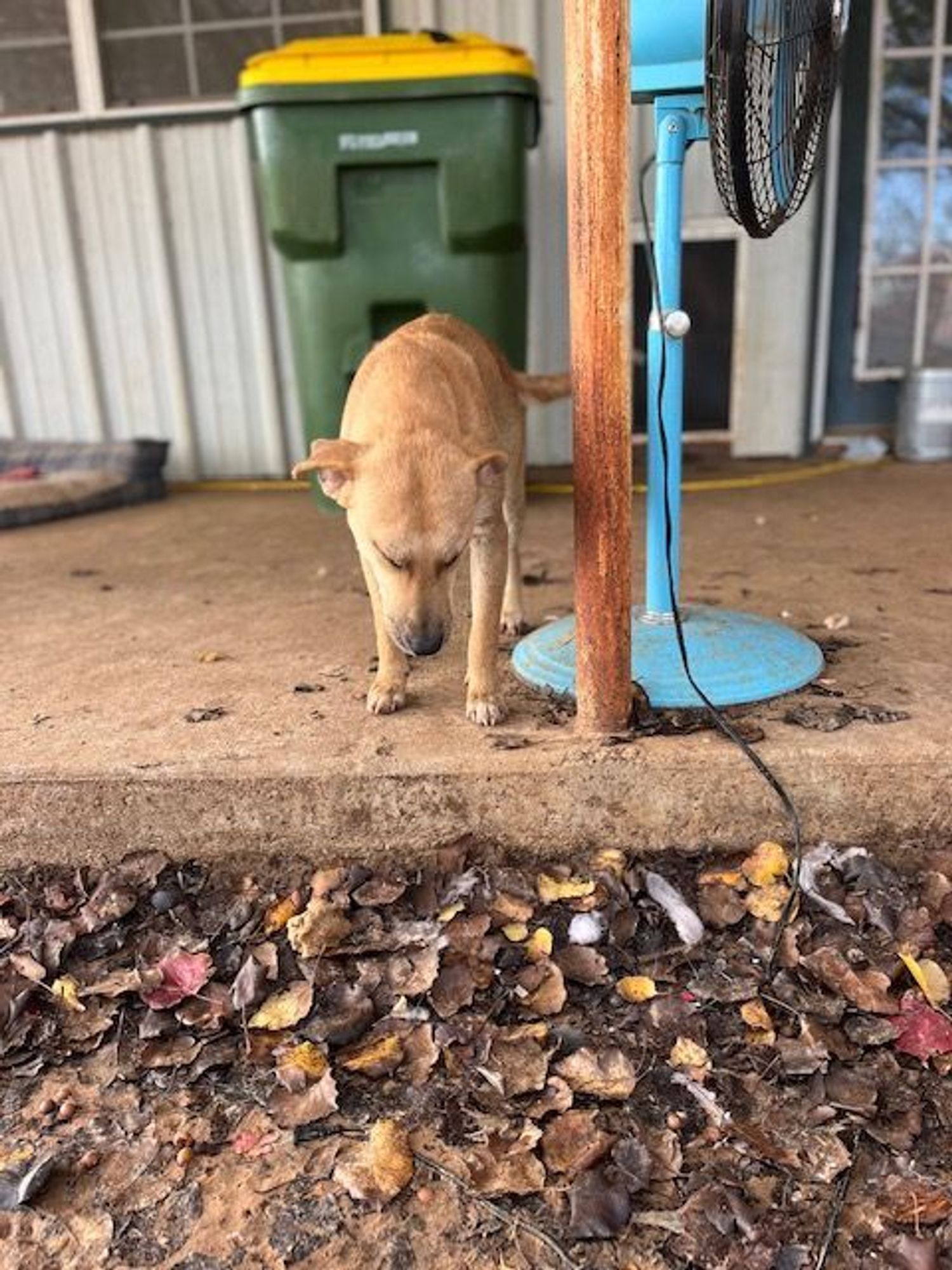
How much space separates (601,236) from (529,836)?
1338mm

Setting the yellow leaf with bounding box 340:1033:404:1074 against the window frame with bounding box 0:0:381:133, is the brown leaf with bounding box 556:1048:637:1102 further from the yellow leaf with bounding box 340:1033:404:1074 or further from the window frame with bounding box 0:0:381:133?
the window frame with bounding box 0:0:381:133

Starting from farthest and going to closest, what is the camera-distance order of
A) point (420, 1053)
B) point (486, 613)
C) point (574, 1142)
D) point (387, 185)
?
point (387, 185), point (486, 613), point (420, 1053), point (574, 1142)

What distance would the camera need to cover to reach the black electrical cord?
2.18 meters

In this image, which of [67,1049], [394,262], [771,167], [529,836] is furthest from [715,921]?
[394,262]

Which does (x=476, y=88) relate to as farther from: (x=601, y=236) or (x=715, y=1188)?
(x=715, y=1188)

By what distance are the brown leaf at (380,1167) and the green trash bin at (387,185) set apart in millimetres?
3734

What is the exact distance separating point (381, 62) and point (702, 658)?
316cm

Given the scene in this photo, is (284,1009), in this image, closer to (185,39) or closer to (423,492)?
(423,492)

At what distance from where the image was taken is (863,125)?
574cm

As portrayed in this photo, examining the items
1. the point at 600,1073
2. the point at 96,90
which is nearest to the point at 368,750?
the point at 600,1073

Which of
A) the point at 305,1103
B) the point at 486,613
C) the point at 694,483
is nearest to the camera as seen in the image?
the point at 305,1103

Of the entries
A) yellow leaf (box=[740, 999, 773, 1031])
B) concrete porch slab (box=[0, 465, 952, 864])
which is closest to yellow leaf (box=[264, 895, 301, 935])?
concrete porch slab (box=[0, 465, 952, 864])

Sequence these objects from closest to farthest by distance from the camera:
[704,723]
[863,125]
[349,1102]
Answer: [349,1102] < [704,723] < [863,125]

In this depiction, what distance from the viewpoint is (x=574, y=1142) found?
68.9 inches
